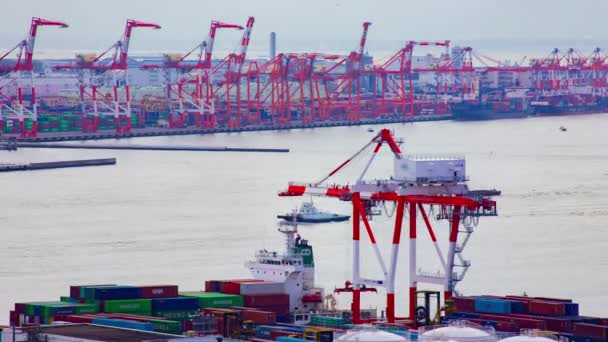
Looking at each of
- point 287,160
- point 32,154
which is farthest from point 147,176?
point 32,154

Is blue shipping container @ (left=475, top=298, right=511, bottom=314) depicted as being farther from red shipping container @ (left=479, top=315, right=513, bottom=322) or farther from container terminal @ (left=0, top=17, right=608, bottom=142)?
container terminal @ (left=0, top=17, right=608, bottom=142)

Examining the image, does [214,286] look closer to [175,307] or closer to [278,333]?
[175,307]

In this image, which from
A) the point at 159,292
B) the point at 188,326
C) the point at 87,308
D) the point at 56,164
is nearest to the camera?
the point at 188,326

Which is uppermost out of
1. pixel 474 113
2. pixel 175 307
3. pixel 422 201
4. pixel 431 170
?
pixel 474 113

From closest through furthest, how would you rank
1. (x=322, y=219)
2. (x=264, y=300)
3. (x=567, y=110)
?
(x=264, y=300) < (x=322, y=219) < (x=567, y=110)

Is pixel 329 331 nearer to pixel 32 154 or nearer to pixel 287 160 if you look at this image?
pixel 287 160

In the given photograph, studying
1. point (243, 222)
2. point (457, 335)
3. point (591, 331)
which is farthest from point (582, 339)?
point (243, 222)

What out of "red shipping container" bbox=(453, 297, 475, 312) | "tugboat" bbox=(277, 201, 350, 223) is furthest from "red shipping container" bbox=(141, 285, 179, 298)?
"tugboat" bbox=(277, 201, 350, 223)

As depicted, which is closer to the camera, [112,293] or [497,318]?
[497,318]
